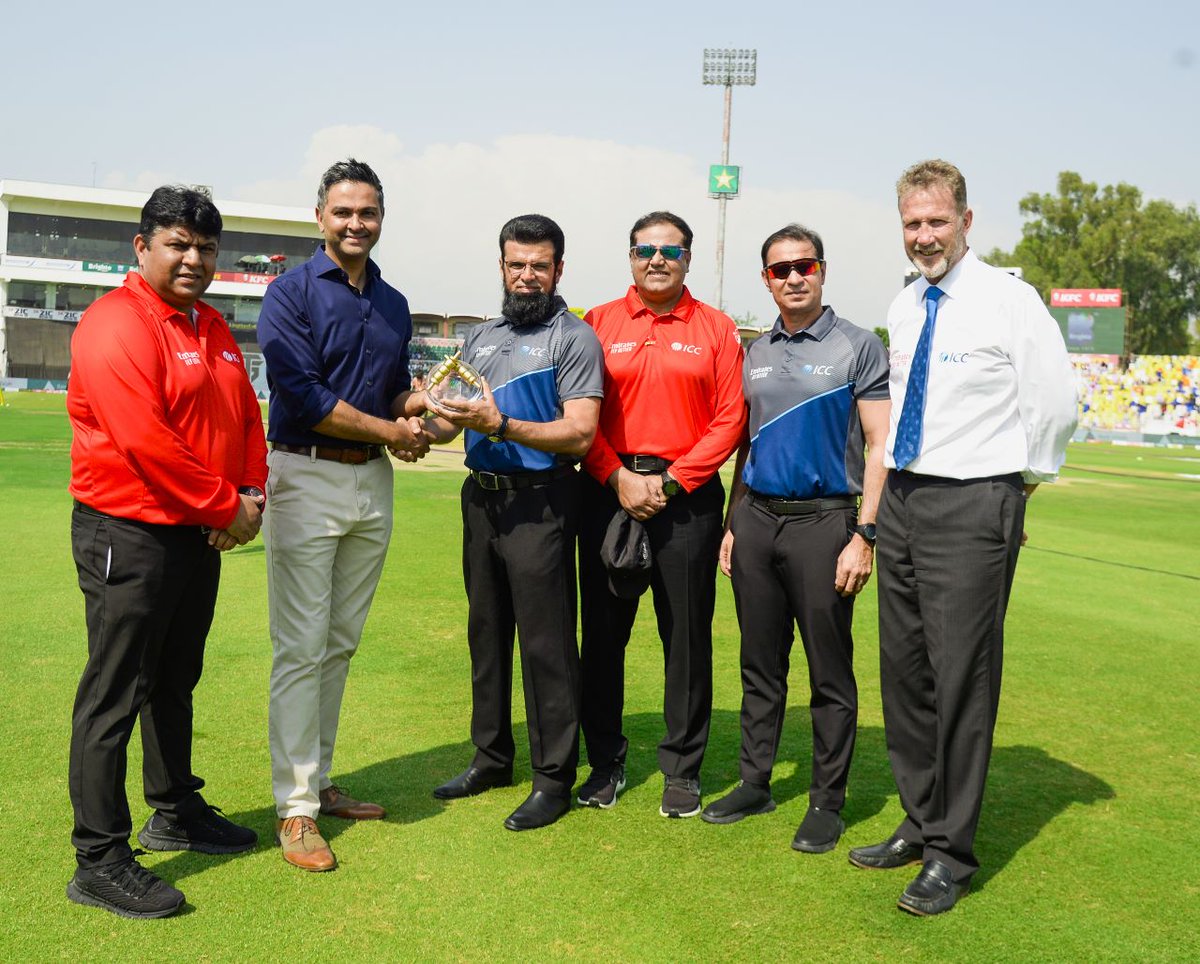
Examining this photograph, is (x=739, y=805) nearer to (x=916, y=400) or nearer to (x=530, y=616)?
(x=530, y=616)

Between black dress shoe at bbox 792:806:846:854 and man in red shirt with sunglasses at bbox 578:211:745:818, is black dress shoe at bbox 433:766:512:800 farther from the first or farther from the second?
black dress shoe at bbox 792:806:846:854

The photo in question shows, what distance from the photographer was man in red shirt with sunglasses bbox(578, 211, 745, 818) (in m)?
4.57

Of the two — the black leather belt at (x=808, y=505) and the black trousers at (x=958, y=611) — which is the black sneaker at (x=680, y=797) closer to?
the black trousers at (x=958, y=611)

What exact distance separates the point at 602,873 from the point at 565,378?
1905mm

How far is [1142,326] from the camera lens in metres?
70.8

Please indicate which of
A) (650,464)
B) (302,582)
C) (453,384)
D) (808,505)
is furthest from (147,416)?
(808,505)

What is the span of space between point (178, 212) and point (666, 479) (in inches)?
81.8

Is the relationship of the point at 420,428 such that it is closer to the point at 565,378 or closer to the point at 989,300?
the point at 565,378

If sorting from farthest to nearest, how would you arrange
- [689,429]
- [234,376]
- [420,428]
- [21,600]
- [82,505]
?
[21,600] → [689,429] → [420,428] → [234,376] → [82,505]

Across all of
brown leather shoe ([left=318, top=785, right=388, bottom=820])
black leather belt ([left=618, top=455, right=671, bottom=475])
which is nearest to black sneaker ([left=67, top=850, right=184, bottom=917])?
brown leather shoe ([left=318, top=785, right=388, bottom=820])

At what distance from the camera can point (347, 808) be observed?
427cm

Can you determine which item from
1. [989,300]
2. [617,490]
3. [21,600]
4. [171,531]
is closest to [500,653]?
[617,490]

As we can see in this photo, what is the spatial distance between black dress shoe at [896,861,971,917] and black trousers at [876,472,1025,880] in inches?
1.5

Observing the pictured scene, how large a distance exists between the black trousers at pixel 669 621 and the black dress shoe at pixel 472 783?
0.41 meters
